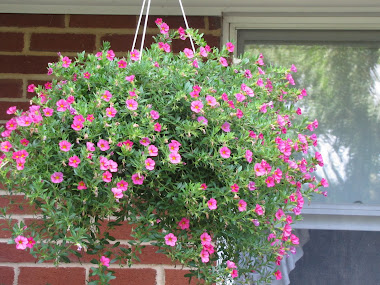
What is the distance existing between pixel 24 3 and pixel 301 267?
1345 mm

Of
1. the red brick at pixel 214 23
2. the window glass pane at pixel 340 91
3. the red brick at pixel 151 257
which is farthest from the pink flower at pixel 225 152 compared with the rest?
the window glass pane at pixel 340 91

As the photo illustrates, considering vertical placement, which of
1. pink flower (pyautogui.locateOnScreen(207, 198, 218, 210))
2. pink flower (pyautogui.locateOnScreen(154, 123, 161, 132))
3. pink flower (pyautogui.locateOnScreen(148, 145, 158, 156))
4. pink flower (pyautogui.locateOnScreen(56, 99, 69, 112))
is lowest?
pink flower (pyautogui.locateOnScreen(207, 198, 218, 210))

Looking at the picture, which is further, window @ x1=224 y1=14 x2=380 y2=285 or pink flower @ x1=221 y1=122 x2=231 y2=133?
window @ x1=224 y1=14 x2=380 y2=285

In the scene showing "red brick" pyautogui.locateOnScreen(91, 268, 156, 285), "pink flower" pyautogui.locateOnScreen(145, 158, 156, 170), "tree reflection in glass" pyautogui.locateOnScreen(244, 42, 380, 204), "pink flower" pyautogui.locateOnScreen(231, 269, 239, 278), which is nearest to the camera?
"pink flower" pyautogui.locateOnScreen(145, 158, 156, 170)

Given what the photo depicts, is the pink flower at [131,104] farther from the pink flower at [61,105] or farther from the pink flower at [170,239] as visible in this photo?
the pink flower at [170,239]

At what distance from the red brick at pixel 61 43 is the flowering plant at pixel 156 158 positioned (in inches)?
29.8

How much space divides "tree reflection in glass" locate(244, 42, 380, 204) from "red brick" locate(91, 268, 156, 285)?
67 cm

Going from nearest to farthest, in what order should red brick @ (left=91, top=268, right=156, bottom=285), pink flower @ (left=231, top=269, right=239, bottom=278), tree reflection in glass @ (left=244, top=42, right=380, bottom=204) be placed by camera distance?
1. pink flower @ (left=231, top=269, right=239, bottom=278)
2. red brick @ (left=91, top=268, right=156, bottom=285)
3. tree reflection in glass @ (left=244, top=42, right=380, bottom=204)

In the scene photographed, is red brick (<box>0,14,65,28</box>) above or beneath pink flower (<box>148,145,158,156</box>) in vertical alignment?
above

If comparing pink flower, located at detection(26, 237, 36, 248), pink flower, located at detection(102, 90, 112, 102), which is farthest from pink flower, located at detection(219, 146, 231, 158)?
pink flower, located at detection(26, 237, 36, 248)

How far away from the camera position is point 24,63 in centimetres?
190

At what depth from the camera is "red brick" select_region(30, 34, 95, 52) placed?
6.27ft

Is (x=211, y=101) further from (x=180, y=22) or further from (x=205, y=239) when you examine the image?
(x=180, y=22)

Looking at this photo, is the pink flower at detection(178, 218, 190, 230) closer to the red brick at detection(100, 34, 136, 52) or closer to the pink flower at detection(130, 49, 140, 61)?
the pink flower at detection(130, 49, 140, 61)
